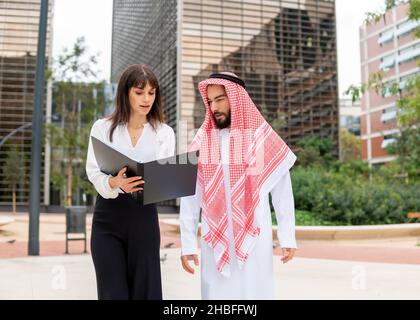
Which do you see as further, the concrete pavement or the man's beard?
the concrete pavement

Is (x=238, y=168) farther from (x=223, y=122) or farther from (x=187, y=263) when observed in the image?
(x=187, y=263)

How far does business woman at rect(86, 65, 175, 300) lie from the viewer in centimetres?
212

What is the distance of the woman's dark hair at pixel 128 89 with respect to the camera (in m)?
2.23

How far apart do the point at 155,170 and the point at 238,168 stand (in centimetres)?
55

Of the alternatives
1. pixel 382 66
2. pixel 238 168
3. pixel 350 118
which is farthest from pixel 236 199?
pixel 350 118

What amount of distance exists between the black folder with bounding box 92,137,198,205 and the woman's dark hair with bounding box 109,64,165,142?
0.21 m

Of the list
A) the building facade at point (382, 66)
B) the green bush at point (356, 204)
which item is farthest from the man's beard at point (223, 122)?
the building facade at point (382, 66)

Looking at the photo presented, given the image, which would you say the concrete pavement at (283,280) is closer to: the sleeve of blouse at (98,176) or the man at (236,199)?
the man at (236,199)

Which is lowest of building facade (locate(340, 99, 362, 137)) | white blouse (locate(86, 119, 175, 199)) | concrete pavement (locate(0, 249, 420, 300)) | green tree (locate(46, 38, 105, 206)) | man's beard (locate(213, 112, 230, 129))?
concrete pavement (locate(0, 249, 420, 300))

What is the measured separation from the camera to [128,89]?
226 cm

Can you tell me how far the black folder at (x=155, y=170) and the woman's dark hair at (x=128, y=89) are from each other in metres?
0.21

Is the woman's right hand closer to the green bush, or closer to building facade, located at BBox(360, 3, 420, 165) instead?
the green bush

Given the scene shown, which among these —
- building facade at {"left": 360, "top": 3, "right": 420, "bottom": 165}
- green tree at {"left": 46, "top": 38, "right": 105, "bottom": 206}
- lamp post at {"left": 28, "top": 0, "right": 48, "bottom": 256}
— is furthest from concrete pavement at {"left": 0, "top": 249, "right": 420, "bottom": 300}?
building facade at {"left": 360, "top": 3, "right": 420, "bottom": 165}

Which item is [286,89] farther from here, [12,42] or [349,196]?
[349,196]
